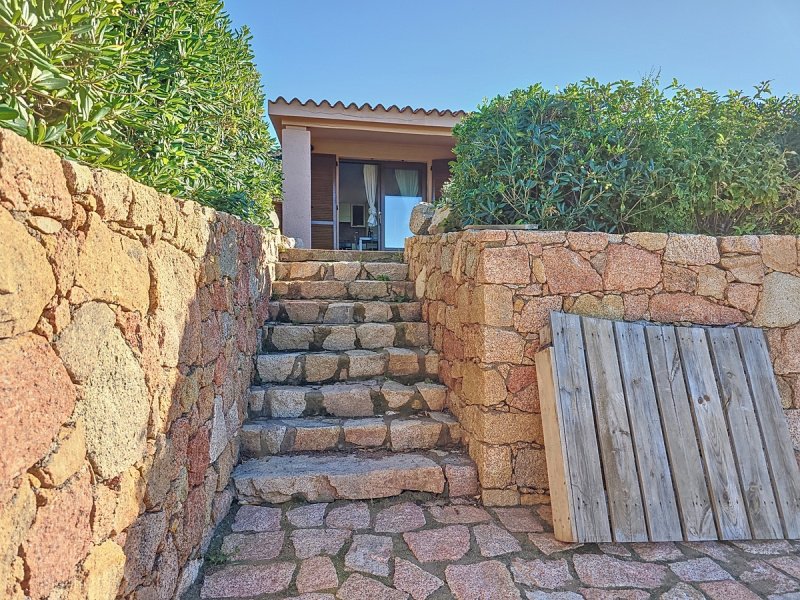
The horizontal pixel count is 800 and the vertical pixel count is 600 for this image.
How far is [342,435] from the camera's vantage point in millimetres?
2617

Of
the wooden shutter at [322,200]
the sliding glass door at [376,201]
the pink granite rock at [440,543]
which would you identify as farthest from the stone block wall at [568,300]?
the sliding glass door at [376,201]

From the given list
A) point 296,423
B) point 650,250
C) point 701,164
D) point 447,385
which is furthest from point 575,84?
point 296,423

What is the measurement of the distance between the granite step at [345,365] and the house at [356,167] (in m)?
2.97

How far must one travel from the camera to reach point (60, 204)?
94 cm

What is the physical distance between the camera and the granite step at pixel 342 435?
2561mm

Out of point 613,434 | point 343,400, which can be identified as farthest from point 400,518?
point 613,434

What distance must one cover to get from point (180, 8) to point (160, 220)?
103 cm

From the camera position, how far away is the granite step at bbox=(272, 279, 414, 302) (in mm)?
3760

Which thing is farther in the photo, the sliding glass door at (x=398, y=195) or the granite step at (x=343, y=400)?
the sliding glass door at (x=398, y=195)

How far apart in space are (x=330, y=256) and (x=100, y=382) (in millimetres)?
3370

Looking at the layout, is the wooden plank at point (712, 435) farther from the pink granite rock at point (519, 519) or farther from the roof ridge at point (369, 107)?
the roof ridge at point (369, 107)

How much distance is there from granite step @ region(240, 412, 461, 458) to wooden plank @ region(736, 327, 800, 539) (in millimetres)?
1604

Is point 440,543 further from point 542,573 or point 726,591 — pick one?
point 726,591

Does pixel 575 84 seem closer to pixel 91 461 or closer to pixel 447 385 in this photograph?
pixel 447 385
